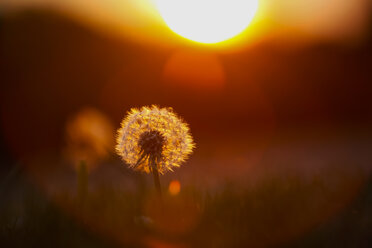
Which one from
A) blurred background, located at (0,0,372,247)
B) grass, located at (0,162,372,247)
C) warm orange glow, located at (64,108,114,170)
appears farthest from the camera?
blurred background, located at (0,0,372,247)

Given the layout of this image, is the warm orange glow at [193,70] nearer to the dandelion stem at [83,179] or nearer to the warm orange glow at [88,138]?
the warm orange glow at [88,138]

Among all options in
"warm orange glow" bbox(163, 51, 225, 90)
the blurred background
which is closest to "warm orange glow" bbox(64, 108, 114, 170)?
the blurred background

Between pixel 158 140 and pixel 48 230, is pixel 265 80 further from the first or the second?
pixel 48 230

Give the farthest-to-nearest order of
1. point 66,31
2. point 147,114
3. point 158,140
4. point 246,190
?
point 66,31
point 147,114
point 158,140
point 246,190

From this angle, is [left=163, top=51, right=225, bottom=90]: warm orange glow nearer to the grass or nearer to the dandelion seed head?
the dandelion seed head

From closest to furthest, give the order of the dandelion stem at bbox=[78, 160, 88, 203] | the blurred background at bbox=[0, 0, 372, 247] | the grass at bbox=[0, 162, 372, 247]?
the grass at bbox=[0, 162, 372, 247] → the dandelion stem at bbox=[78, 160, 88, 203] → the blurred background at bbox=[0, 0, 372, 247]

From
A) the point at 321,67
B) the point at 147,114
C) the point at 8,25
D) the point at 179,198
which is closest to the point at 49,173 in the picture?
the point at 8,25

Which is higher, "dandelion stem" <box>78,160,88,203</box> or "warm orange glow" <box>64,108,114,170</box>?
"warm orange glow" <box>64,108,114,170</box>
